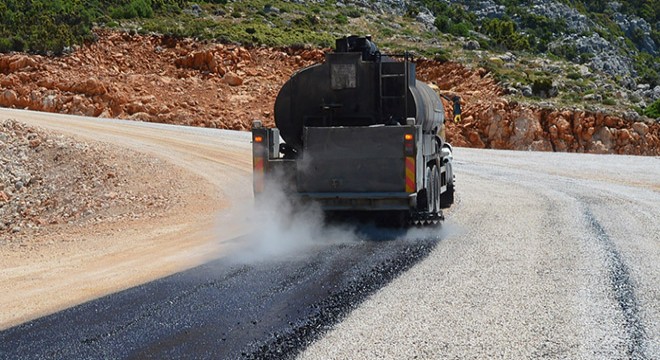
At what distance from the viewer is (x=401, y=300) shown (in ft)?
24.3

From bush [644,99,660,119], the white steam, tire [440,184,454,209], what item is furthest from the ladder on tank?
bush [644,99,660,119]

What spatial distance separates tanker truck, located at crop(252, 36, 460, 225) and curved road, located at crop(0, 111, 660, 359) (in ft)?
1.96

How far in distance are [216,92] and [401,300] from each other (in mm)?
32348

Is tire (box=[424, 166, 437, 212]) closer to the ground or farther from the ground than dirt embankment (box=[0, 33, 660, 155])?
closer to the ground

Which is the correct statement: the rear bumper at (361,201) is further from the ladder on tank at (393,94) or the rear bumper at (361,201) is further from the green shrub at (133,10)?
the green shrub at (133,10)

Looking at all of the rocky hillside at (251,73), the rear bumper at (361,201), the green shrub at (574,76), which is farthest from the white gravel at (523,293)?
the green shrub at (574,76)

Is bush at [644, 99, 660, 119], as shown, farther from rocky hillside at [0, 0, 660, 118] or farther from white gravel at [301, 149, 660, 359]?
white gravel at [301, 149, 660, 359]

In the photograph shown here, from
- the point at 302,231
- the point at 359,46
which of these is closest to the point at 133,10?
the point at 359,46

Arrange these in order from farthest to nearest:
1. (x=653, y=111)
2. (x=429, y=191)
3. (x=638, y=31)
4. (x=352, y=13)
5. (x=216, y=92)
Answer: (x=638, y=31), (x=352, y=13), (x=216, y=92), (x=653, y=111), (x=429, y=191)

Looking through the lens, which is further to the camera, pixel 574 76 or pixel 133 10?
pixel 133 10

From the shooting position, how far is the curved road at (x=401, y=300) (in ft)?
19.9

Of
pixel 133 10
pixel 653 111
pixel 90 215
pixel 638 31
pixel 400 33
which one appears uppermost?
pixel 638 31

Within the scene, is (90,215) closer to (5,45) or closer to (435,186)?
(435,186)

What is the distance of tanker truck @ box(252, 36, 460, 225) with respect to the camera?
10.9 m
